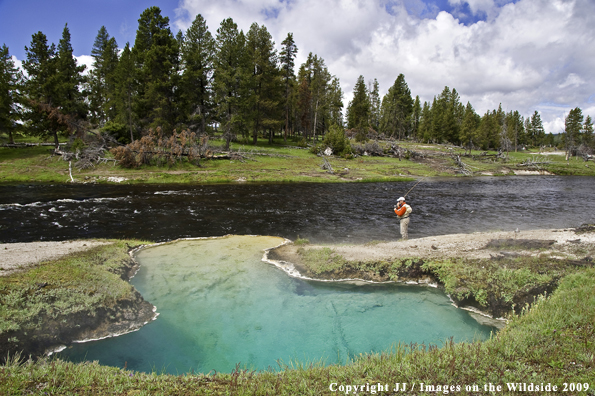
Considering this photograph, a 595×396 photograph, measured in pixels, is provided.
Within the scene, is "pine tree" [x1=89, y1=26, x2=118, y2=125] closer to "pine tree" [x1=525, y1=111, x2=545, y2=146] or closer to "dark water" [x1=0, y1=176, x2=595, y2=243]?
"dark water" [x1=0, y1=176, x2=595, y2=243]

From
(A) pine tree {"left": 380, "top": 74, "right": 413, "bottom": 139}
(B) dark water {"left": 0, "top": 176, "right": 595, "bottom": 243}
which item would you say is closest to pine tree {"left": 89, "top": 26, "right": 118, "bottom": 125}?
(B) dark water {"left": 0, "top": 176, "right": 595, "bottom": 243}

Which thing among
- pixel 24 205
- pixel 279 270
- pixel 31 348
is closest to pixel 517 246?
pixel 279 270

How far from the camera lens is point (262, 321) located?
8.51m

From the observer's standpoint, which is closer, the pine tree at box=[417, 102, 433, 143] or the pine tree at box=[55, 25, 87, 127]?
the pine tree at box=[55, 25, 87, 127]

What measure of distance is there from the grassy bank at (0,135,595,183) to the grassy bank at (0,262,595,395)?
33395mm

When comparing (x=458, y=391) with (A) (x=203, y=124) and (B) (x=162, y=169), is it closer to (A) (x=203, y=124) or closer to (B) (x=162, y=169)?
(B) (x=162, y=169)

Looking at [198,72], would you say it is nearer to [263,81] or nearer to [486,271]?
[263,81]

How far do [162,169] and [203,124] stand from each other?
11.4 metres

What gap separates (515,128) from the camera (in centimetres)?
10075

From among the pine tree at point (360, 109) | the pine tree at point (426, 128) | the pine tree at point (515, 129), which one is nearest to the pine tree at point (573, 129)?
the pine tree at point (515, 129)

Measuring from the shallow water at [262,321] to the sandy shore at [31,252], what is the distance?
9.98 ft

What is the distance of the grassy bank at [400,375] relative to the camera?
455 cm

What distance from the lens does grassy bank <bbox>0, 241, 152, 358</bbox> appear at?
6814 mm

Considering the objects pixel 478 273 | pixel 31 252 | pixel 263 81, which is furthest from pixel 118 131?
A: pixel 478 273
